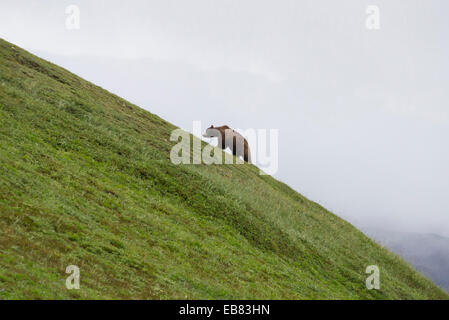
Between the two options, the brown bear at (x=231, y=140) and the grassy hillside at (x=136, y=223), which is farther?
the brown bear at (x=231, y=140)

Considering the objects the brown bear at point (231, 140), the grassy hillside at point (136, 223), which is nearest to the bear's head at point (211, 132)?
the brown bear at point (231, 140)

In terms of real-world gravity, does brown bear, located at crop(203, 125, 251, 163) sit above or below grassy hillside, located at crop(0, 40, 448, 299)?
above

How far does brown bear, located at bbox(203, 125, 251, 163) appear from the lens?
42344 mm

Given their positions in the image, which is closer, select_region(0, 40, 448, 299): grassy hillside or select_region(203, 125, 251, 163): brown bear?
select_region(0, 40, 448, 299): grassy hillside

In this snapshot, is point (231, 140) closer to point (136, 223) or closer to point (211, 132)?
point (211, 132)

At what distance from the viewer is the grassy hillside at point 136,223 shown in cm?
1171

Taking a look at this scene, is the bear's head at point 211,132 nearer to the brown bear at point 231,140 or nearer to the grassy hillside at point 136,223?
the brown bear at point 231,140

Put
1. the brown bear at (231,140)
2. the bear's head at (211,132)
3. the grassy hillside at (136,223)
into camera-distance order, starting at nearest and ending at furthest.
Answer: the grassy hillside at (136,223), the bear's head at (211,132), the brown bear at (231,140)

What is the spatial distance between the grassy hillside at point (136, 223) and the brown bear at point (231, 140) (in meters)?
7.72

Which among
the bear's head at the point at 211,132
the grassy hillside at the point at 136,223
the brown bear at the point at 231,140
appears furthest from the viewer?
the brown bear at the point at 231,140

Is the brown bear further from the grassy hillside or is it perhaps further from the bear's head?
the grassy hillside

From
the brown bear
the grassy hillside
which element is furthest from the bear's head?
the grassy hillside

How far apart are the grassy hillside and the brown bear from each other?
772 cm
